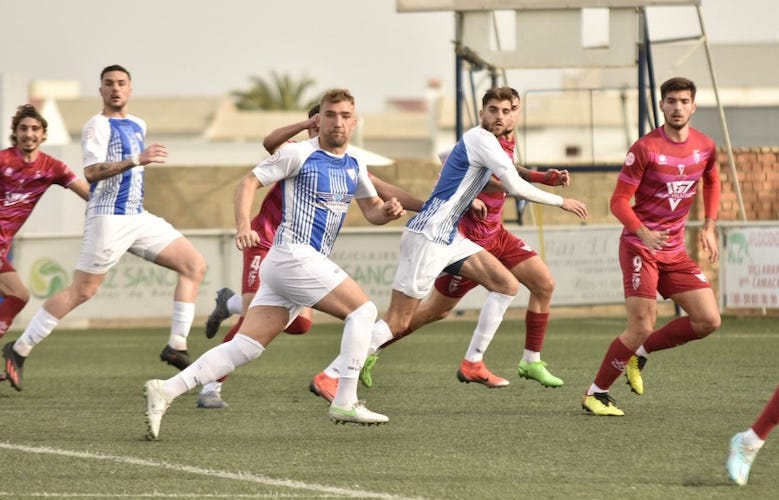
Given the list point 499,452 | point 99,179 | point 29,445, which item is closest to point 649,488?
point 499,452

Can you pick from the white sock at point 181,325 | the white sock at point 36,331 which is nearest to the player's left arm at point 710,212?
the white sock at point 181,325

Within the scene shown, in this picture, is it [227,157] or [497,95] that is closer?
[497,95]

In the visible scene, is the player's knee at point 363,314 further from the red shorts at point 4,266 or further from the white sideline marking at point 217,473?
the red shorts at point 4,266

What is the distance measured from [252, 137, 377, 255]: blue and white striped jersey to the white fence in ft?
36.3

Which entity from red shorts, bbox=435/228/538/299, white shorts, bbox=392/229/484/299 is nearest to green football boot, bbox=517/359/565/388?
red shorts, bbox=435/228/538/299

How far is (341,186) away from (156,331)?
455 inches

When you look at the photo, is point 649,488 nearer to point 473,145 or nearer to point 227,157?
point 473,145

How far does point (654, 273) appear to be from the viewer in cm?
894

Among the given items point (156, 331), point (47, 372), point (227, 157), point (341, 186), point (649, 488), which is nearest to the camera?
point (649, 488)

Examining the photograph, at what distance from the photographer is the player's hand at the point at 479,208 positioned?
10.0 meters

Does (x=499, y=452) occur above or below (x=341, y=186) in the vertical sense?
below

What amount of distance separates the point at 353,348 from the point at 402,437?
0.57 m

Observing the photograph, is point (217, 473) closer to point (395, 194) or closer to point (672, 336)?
point (395, 194)

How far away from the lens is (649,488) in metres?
6.45
